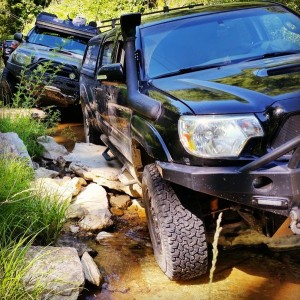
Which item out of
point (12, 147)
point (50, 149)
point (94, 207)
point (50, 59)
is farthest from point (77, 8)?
point (94, 207)

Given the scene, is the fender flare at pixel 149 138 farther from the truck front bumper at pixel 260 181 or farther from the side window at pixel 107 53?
the side window at pixel 107 53

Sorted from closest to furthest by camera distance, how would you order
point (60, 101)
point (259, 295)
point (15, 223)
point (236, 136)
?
1. point (236, 136)
2. point (259, 295)
3. point (15, 223)
4. point (60, 101)

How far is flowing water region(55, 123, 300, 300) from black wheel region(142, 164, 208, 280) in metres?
0.15

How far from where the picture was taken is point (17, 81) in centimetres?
888

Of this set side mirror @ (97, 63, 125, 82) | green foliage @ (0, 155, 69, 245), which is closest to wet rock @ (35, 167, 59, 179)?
green foliage @ (0, 155, 69, 245)

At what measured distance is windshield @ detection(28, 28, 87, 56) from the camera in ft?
31.0

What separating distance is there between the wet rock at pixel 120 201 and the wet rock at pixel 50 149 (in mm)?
1400

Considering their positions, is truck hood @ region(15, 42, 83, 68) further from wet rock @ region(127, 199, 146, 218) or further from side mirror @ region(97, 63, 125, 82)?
side mirror @ region(97, 63, 125, 82)

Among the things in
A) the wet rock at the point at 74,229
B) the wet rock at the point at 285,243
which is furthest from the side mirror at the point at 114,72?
the wet rock at the point at 285,243

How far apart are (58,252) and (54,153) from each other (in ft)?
10.2

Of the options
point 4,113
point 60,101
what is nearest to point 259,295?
point 4,113

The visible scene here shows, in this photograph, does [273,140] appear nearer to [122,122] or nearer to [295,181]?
[295,181]

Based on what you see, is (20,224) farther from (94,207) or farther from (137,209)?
(137,209)

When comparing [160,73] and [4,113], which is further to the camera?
[4,113]
